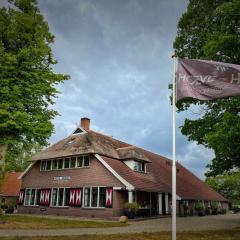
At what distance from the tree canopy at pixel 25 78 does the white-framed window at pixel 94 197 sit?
9.04 m

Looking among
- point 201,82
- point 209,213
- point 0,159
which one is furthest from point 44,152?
point 201,82

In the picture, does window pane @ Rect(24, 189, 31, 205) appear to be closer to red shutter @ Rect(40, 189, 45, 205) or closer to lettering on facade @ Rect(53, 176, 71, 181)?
red shutter @ Rect(40, 189, 45, 205)

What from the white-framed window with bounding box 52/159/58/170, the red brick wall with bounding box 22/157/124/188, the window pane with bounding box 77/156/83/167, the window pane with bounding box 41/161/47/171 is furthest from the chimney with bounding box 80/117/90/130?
the red brick wall with bounding box 22/157/124/188

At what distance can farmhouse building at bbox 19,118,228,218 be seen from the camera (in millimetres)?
28969

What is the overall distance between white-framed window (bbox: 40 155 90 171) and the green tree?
13246 millimetres

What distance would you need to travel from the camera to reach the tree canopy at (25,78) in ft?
67.3

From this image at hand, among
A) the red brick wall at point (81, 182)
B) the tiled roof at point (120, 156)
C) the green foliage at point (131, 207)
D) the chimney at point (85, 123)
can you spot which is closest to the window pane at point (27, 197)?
the red brick wall at point (81, 182)

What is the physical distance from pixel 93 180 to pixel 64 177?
379 cm

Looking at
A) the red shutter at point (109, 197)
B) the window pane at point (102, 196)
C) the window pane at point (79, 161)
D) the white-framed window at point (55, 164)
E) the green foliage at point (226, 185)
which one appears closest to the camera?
the red shutter at point (109, 197)

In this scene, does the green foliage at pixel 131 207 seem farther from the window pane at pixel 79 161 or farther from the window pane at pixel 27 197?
the window pane at pixel 27 197

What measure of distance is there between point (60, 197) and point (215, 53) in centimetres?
2139

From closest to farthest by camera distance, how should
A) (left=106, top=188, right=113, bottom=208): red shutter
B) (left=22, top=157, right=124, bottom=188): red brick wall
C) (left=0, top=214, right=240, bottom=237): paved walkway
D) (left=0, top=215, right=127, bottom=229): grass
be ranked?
(left=0, top=214, right=240, bottom=237): paved walkway < (left=0, top=215, right=127, bottom=229): grass < (left=106, top=188, right=113, bottom=208): red shutter < (left=22, top=157, right=124, bottom=188): red brick wall

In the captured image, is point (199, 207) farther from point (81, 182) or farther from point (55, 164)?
point (55, 164)

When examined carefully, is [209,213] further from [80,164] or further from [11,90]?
[11,90]
